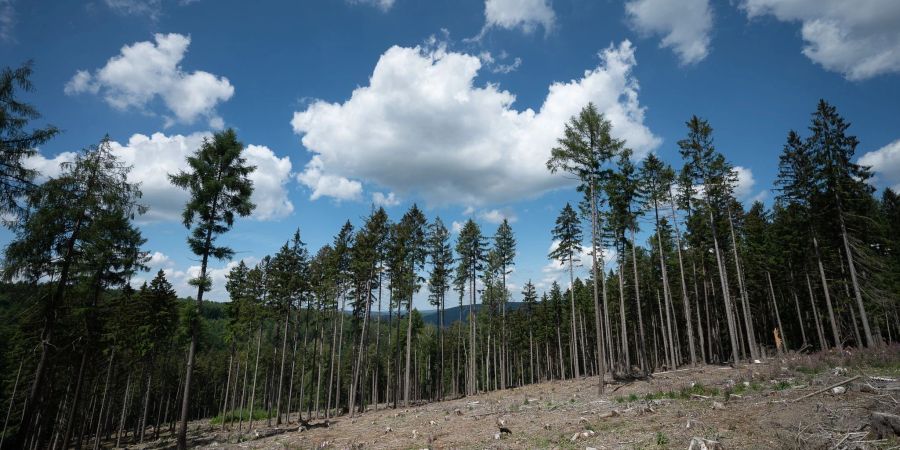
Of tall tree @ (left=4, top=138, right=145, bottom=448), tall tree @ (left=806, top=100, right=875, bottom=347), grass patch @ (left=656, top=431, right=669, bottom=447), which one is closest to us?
grass patch @ (left=656, top=431, right=669, bottom=447)

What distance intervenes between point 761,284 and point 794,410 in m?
42.1

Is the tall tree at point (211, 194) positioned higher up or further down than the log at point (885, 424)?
higher up

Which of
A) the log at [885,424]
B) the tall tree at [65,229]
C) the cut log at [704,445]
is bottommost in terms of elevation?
the cut log at [704,445]

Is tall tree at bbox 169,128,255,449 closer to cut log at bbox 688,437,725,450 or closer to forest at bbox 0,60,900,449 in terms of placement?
forest at bbox 0,60,900,449

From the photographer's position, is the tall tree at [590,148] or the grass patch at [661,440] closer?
the grass patch at [661,440]

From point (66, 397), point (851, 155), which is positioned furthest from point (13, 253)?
point (851, 155)

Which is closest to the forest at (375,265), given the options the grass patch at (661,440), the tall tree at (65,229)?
the tall tree at (65,229)

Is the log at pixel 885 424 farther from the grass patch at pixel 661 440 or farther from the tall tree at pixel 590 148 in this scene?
the tall tree at pixel 590 148

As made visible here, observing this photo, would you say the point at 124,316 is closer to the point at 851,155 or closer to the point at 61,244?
the point at 61,244

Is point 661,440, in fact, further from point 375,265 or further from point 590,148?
point 375,265

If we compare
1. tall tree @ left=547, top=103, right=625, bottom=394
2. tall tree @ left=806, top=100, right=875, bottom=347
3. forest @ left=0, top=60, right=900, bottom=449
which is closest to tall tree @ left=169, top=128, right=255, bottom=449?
forest @ left=0, top=60, right=900, bottom=449

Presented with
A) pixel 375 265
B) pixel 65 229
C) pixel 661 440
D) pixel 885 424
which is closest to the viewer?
pixel 885 424

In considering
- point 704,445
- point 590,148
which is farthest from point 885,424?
point 590,148

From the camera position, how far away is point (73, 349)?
86.8 feet
